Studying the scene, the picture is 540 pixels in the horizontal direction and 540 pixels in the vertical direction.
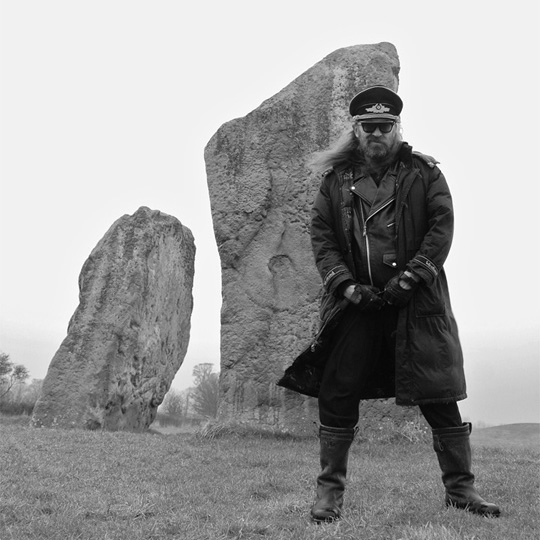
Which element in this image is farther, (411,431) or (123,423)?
(123,423)

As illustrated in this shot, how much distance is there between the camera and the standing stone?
34.4 ft

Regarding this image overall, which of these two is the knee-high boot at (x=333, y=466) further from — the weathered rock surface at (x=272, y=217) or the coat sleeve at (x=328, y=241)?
the weathered rock surface at (x=272, y=217)

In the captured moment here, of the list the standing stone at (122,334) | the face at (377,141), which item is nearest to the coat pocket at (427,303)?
the face at (377,141)

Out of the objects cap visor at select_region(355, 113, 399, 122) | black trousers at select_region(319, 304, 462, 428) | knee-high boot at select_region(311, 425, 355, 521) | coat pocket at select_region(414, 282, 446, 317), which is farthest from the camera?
cap visor at select_region(355, 113, 399, 122)

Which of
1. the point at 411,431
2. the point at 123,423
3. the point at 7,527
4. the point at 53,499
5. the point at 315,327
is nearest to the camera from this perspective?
the point at 7,527

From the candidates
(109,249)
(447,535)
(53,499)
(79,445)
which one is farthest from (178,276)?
(447,535)

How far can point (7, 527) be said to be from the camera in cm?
347

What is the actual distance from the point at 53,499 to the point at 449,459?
2.47m

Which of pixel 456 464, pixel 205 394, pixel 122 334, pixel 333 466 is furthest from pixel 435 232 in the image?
pixel 205 394

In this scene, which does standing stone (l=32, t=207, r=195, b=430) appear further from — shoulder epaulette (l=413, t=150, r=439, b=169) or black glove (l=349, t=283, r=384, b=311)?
shoulder epaulette (l=413, t=150, r=439, b=169)

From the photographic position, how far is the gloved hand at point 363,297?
13.0 feet

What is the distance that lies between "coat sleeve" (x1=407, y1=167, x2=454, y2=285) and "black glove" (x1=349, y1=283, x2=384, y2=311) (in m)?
0.27

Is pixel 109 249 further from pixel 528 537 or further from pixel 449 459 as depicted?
pixel 528 537

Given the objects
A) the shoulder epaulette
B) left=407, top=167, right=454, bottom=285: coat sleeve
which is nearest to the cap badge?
the shoulder epaulette
